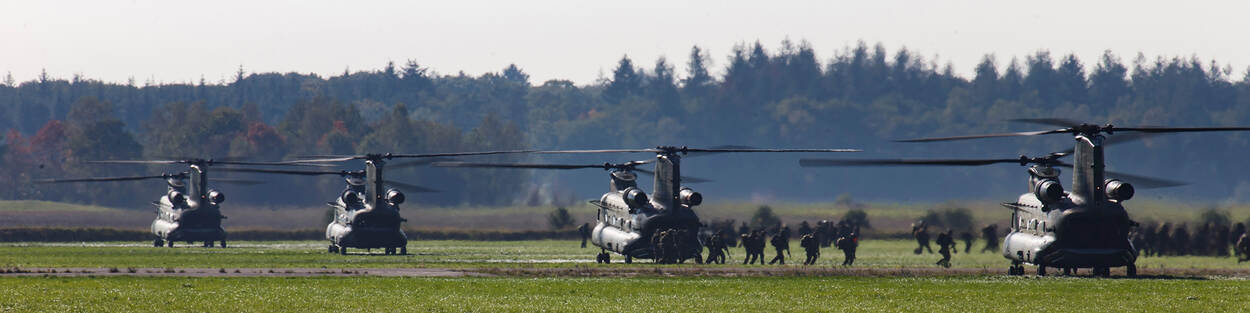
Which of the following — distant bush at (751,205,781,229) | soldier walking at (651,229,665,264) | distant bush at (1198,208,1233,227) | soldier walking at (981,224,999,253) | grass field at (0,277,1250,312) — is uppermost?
distant bush at (1198,208,1233,227)

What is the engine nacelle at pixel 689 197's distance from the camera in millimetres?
49250

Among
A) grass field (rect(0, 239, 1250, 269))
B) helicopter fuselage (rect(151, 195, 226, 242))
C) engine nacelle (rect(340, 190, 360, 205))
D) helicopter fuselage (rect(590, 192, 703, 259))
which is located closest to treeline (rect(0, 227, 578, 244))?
helicopter fuselage (rect(151, 195, 226, 242))

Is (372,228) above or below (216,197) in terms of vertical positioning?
below

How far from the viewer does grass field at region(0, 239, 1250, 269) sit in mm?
48688

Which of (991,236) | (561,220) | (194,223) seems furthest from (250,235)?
(991,236)

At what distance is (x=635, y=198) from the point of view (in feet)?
164

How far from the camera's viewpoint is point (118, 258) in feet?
180

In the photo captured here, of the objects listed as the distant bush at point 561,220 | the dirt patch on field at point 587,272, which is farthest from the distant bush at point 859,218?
the dirt patch on field at point 587,272

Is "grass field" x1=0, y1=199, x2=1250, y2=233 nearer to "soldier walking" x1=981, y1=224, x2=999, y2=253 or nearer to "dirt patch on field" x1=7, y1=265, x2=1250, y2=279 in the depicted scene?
"soldier walking" x1=981, y1=224, x2=999, y2=253

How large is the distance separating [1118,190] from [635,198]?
1650cm

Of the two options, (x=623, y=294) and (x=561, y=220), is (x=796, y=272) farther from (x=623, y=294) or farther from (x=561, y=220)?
(x=561, y=220)

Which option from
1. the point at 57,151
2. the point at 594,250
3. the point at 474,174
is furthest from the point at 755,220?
the point at 57,151

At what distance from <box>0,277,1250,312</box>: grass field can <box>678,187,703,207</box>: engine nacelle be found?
10.2 metres

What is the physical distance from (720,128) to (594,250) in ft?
424
